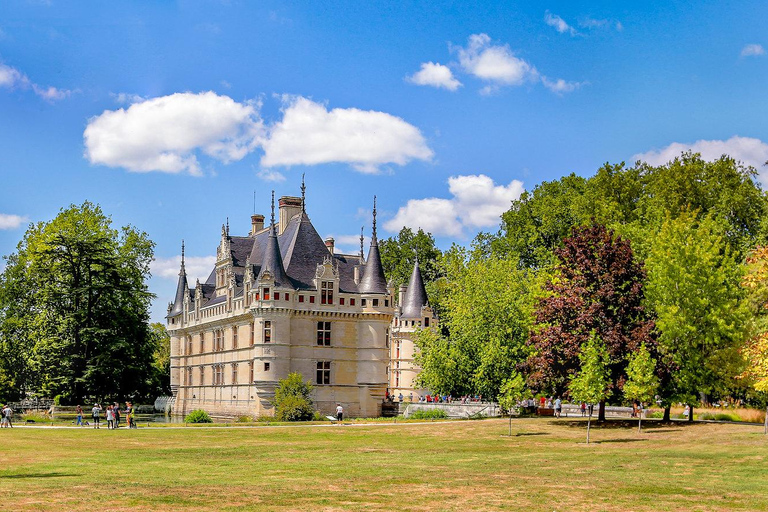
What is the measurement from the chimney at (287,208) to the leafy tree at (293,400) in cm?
1470

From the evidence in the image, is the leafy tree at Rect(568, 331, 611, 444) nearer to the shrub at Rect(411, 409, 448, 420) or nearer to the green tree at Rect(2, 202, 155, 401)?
the shrub at Rect(411, 409, 448, 420)

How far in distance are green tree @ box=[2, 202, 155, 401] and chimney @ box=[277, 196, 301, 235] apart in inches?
467

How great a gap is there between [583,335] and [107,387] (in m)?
36.9

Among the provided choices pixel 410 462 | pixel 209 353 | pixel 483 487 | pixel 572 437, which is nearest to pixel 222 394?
pixel 209 353

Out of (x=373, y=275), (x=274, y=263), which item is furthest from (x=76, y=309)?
(x=373, y=275)

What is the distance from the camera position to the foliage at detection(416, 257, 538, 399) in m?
57.4

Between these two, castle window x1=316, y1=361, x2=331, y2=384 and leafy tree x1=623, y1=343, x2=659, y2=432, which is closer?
leafy tree x1=623, y1=343, x2=659, y2=432

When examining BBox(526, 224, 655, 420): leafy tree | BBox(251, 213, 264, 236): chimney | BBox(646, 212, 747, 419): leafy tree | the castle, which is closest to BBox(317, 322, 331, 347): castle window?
the castle

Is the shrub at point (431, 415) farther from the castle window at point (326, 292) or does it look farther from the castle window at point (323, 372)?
the castle window at point (326, 292)

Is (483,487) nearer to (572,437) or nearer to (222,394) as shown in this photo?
(572,437)

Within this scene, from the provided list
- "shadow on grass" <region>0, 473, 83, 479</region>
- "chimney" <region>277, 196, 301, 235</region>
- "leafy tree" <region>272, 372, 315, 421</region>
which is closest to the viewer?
"shadow on grass" <region>0, 473, 83, 479</region>

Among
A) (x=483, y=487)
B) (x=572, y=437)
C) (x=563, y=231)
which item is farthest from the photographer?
(x=563, y=231)

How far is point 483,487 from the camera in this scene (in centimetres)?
2500

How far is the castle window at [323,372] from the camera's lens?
2613 inches
